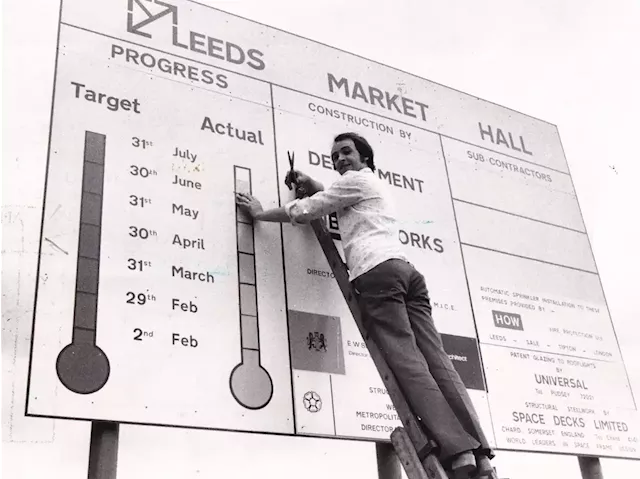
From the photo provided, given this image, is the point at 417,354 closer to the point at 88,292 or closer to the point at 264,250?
the point at 264,250

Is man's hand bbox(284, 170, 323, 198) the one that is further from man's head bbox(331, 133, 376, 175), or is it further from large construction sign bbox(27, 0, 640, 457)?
man's head bbox(331, 133, 376, 175)

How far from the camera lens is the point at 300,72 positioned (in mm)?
5102

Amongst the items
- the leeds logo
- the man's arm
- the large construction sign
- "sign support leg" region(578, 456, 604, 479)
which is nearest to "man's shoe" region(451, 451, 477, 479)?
the large construction sign

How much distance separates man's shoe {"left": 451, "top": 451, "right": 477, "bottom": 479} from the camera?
10.3 ft

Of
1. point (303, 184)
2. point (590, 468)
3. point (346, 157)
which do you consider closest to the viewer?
point (346, 157)

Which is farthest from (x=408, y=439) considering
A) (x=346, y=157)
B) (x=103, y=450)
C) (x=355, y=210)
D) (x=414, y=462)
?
(x=346, y=157)

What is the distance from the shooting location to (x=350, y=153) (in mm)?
4215

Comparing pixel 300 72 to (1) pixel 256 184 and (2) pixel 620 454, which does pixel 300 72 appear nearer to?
(1) pixel 256 184

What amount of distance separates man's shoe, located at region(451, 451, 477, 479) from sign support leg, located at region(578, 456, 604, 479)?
213 cm

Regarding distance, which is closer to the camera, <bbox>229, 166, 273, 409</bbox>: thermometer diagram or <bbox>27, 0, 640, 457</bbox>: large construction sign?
<bbox>27, 0, 640, 457</bbox>: large construction sign

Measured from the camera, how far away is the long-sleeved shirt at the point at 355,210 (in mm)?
3896

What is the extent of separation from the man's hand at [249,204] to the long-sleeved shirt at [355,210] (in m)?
0.26

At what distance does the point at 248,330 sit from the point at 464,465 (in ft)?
4.26

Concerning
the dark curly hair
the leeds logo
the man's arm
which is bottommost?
the man's arm
